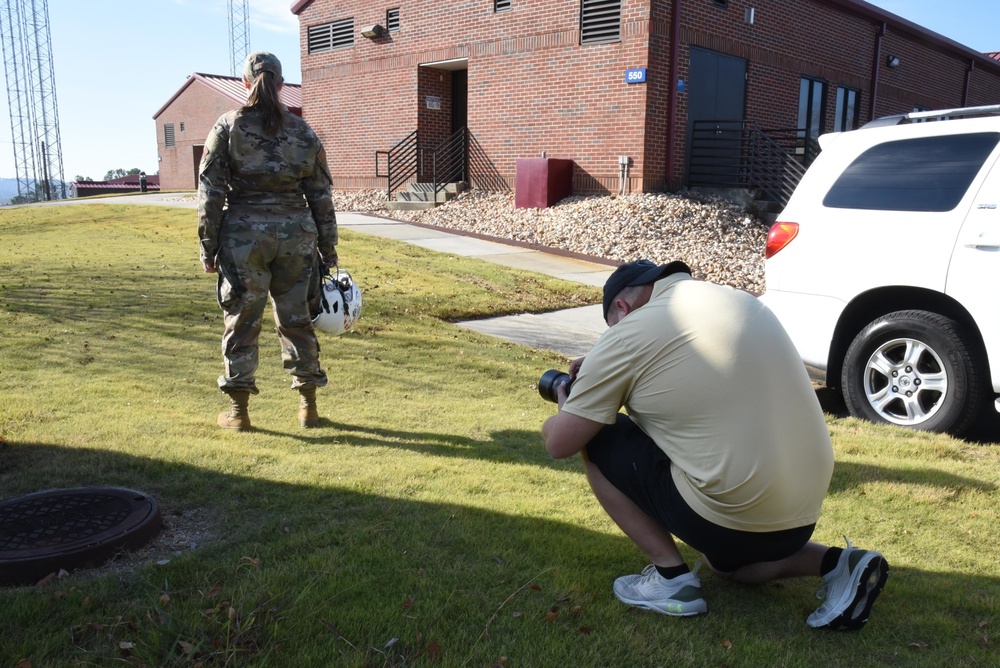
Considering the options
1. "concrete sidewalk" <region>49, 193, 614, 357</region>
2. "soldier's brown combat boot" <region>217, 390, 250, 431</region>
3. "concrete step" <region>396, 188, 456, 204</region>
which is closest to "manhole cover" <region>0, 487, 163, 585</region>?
"soldier's brown combat boot" <region>217, 390, 250, 431</region>

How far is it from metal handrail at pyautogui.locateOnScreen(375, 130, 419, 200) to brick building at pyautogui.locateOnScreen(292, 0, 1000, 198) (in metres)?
0.25

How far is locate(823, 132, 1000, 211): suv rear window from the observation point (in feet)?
15.7

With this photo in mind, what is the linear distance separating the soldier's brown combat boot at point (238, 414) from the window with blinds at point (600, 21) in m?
12.9

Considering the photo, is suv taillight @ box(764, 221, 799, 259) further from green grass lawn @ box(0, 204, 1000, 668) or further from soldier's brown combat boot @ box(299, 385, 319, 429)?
soldier's brown combat boot @ box(299, 385, 319, 429)

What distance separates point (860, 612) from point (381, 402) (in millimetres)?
3429

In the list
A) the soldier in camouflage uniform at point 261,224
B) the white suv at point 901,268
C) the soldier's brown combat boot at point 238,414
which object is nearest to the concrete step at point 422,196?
the white suv at point 901,268

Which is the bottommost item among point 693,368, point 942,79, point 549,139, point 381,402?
point 381,402

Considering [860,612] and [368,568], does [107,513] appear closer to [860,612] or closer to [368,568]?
[368,568]

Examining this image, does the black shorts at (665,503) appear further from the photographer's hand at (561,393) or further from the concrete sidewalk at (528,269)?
the concrete sidewalk at (528,269)

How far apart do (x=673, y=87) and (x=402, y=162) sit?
7.57m

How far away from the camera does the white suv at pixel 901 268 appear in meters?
4.61

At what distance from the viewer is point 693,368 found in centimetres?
237

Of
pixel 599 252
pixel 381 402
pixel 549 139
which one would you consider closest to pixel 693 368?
pixel 381 402

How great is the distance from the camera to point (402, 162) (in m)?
20.2
